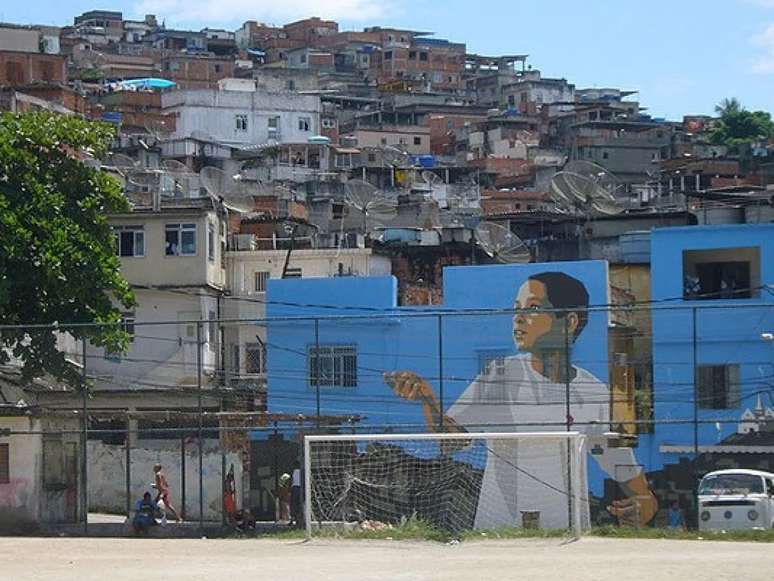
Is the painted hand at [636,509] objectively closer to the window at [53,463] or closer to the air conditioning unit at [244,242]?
the window at [53,463]

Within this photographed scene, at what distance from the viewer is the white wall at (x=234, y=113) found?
4013 inches

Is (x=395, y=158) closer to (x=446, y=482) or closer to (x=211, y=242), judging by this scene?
(x=211, y=242)

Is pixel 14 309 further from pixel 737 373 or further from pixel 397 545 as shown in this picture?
pixel 737 373

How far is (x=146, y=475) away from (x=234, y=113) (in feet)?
209

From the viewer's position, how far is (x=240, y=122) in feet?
339

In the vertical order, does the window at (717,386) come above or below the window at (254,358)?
below

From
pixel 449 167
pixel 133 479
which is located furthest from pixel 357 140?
pixel 133 479

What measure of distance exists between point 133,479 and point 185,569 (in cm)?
1621

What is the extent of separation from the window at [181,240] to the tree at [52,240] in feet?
37.5

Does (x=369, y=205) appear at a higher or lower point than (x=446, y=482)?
higher

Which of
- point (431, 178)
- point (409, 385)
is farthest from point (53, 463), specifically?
point (431, 178)

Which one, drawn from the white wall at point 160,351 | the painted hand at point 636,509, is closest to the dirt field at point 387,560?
the painted hand at point 636,509

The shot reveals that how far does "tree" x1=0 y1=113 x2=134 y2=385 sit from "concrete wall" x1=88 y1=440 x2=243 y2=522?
4306 millimetres

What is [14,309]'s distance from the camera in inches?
1446
